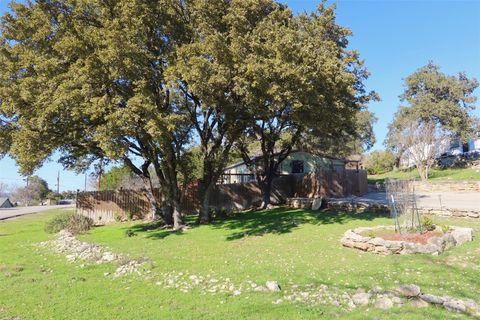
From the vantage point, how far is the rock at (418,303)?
6410mm

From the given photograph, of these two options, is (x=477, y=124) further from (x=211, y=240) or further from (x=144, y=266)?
(x=144, y=266)

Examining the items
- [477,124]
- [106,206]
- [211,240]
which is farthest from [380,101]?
[477,124]

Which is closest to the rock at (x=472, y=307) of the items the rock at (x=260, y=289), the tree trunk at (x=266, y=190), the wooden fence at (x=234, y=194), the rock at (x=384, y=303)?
the rock at (x=384, y=303)

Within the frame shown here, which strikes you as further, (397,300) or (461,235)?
(461,235)

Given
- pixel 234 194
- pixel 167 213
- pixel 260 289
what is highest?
pixel 234 194

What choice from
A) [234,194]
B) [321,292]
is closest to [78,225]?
[234,194]

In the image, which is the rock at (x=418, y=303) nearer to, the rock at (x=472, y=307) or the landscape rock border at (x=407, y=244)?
the rock at (x=472, y=307)

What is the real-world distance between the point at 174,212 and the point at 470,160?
44.3 m

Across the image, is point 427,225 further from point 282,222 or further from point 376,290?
point 282,222

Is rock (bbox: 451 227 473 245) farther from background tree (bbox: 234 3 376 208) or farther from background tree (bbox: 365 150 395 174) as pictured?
background tree (bbox: 365 150 395 174)

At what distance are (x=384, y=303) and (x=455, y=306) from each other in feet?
3.66

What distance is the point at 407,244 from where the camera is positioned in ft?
34.3

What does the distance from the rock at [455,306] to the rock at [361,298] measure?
1272mm

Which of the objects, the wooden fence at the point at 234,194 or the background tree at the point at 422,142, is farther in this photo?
the background tree at the point at 422,142
